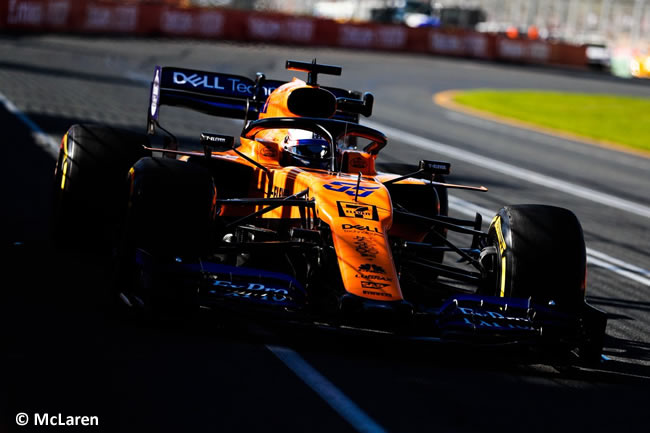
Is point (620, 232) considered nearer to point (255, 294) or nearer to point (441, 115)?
point (255, 294)

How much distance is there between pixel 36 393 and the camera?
4777 mm

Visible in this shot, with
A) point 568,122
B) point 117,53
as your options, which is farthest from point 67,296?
point 117,53

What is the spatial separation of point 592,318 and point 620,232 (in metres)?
6.05

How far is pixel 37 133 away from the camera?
556 inches

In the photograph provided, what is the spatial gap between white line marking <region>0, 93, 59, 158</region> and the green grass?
13418mm

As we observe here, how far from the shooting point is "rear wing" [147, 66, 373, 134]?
31.0ft

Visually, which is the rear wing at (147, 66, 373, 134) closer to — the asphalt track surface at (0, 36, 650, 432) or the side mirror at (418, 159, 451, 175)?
the asphalt track surface at (0, 36, 650, 432)

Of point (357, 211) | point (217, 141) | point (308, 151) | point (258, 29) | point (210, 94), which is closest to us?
point (357, 211)

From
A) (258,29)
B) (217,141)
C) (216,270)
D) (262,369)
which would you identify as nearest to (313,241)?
(216,270)

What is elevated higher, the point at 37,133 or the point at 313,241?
the point at 313,241

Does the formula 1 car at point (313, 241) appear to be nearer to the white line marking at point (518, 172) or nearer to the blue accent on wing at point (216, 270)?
the blue accent on wing at point (216, 270)

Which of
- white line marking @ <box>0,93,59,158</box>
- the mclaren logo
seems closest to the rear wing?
the mclaren logo

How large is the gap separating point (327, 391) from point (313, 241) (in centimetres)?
161

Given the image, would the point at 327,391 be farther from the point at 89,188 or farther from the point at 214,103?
the point at 214,103
